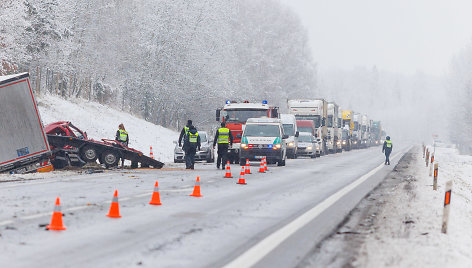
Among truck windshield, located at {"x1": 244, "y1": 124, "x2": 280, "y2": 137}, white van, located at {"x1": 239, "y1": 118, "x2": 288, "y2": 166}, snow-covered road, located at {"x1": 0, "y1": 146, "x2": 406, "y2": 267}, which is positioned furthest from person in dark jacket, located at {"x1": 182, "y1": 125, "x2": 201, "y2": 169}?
truck windshield, located at {"x1": 244, "y1": 124, "x2": 280, "y2": 137}

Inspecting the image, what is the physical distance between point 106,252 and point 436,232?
503cm

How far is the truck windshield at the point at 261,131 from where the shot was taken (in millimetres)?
28922

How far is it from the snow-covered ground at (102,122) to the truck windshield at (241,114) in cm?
810

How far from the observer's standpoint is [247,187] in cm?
1758

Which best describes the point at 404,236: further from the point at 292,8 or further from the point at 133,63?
the point at 292,8

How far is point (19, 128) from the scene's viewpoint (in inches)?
747

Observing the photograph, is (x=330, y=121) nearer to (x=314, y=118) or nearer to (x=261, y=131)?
(x=314, y=118)

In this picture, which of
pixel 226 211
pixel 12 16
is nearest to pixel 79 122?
pixel 12 16

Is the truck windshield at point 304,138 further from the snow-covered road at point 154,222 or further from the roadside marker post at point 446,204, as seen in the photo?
the roadside marker post at point 446,204

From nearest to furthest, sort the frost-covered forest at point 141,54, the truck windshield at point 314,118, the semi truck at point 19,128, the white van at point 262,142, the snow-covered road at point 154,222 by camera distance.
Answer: the snow-covered road at point 154,222 < the semi truck at point 19,128 < the white van at point 262,142 < the frost-covered forest at point 141,54 < the truck windshield at point 314,118

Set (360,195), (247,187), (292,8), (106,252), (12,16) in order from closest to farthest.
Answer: (106,252)
(360,195)
(247,187)
(12,16)
(292,8)

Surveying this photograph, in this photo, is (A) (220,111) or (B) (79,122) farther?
(B) (79,122)

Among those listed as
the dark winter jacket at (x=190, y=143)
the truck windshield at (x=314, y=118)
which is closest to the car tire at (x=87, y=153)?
the dark winter jacket at (x=190, y=143)

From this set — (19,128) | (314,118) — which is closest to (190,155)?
(19,128)
